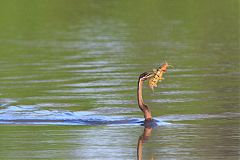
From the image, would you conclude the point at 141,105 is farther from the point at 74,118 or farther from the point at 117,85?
the point at 117,85

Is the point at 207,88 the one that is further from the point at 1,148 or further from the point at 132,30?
the point at 132,30

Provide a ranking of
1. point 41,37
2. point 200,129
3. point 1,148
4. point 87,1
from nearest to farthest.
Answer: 1. point 1,148
2. point 200,129
3. point 41,37
4. point 87,1

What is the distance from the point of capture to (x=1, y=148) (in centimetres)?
1426

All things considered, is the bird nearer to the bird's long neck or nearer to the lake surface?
the bird's long neck

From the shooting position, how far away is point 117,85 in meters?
20.3

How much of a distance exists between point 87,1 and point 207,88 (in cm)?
2559

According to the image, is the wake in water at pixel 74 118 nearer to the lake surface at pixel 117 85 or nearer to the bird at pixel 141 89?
the lake surface at pixel 117 85

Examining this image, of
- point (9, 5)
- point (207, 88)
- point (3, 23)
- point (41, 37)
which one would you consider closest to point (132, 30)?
point (41, 37)

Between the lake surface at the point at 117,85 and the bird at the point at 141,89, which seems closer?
the lake surface at the point at 117,85

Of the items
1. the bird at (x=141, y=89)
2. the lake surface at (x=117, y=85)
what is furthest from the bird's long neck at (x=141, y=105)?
the lake surface at (x=117, y=85)

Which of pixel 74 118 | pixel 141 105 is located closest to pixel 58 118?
pixel 74 118

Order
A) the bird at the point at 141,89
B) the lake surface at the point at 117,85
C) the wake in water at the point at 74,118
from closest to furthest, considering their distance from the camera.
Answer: the lake surface at the point at 117,85 < the bird at the point at 141,89 < the wake in water at the point at 74,118

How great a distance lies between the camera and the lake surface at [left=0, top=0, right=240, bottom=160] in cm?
1432

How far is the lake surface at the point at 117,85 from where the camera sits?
14.3 metres
